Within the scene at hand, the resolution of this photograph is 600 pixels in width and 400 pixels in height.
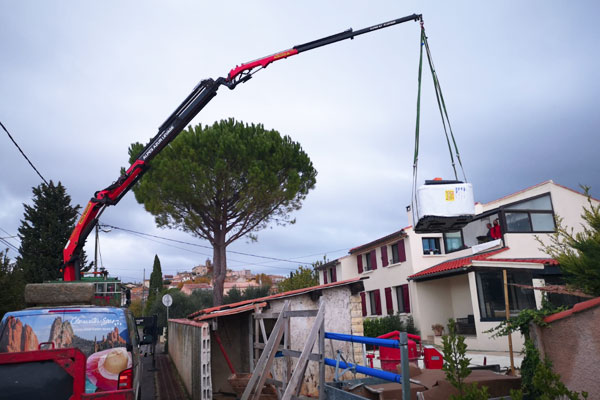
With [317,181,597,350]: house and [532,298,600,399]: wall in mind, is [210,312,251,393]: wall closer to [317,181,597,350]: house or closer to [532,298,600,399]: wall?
[532,298,600,399]: wall

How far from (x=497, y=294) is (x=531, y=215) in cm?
499

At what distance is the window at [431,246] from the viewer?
26.2 metres

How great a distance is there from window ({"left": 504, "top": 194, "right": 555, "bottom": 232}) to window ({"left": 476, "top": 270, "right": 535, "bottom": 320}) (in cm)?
281

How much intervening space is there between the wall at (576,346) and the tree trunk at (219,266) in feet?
66.7

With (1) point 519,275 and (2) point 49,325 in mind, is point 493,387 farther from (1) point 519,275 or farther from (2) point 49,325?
(1) point 519,275

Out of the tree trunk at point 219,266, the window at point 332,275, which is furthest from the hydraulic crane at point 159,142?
the window at point 332,275

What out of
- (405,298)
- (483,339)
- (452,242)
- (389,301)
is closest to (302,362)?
(483,339)

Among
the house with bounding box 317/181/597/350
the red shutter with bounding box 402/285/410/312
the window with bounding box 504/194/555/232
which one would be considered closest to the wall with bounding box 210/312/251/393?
the house with bounding box 317/181/597/350

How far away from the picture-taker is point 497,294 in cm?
1981

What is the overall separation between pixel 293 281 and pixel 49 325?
33101mm

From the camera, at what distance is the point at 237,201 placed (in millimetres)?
23938

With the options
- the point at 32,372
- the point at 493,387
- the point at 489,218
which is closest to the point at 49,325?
the point at 32,372

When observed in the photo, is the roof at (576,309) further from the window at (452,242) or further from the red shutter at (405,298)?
the window at (452,242)

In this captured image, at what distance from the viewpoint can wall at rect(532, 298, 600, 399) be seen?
423 cm
